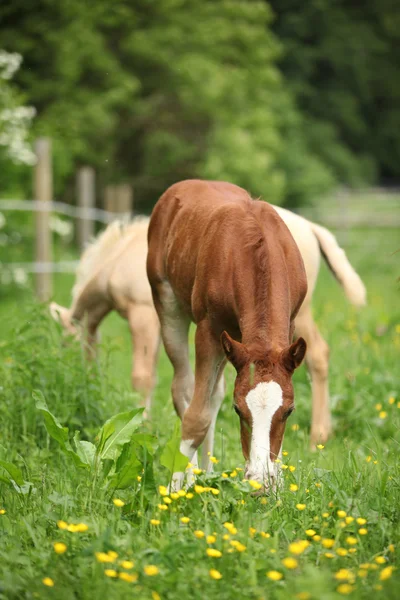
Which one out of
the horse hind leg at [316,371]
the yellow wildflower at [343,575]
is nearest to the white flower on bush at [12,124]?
the horse hind leg at [316,371]

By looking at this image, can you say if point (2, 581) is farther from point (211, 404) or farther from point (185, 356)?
point (185, 356)

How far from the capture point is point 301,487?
3209 mm

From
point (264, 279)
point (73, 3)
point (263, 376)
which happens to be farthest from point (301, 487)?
point (73, 3)

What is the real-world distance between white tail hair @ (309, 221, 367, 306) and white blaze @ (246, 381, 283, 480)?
242 cm

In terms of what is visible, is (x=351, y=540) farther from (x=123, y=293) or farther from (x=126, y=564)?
(x=123, y=293)

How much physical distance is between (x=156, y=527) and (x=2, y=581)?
1.99 ft

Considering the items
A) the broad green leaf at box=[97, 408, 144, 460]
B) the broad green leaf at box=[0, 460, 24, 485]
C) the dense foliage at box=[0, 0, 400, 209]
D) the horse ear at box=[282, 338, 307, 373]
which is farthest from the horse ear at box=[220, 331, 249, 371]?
the dense foliage at box=[0, 0, 400, 209]

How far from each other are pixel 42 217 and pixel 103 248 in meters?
4.09

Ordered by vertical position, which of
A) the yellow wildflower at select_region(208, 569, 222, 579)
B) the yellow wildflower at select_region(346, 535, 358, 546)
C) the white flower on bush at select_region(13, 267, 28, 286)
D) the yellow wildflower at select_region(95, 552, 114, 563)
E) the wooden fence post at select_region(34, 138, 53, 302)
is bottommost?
the white flower on bush at select_region(13, 267, 28, 286)

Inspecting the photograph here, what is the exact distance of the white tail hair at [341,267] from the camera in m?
5.45

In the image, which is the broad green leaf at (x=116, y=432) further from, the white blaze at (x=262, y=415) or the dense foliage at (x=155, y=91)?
the dense foliage at (x=155, y=91)

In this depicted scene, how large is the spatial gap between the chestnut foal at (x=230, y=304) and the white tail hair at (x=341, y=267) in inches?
44.8

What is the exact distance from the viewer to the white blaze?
3109mm

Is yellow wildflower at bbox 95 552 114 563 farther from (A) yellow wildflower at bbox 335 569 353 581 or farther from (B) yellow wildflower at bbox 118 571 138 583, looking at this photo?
(A) yellow wildflower at bbox 335 569 353 581
